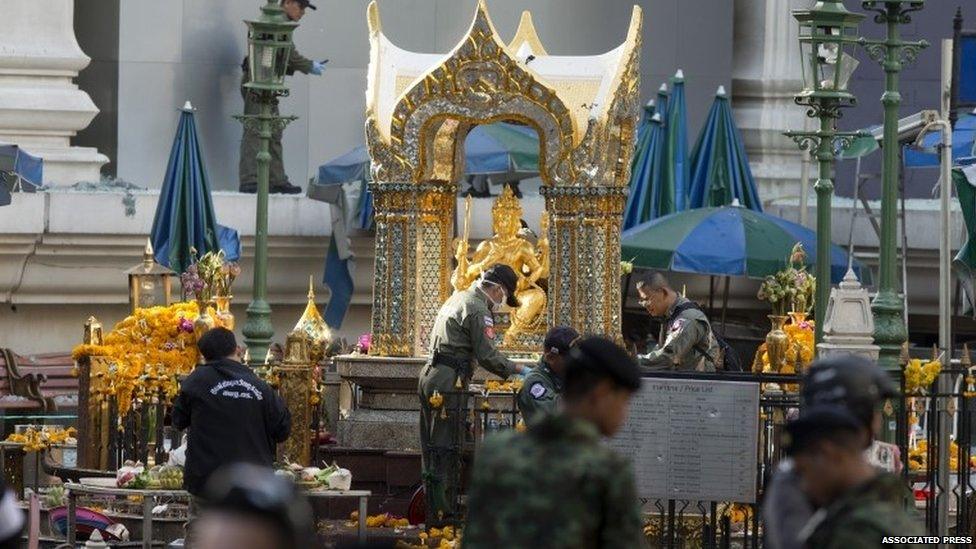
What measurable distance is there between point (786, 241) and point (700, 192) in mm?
3289

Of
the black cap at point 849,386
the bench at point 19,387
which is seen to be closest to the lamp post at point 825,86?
the black cap at point 849,386

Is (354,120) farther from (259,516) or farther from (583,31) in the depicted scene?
(259,516)

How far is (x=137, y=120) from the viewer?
2686cm

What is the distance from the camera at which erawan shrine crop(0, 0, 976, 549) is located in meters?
8.55

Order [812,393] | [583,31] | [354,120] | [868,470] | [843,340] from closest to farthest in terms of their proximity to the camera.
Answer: [868,470] → [812,393] → [843,340] → [354,120] → [583,31]

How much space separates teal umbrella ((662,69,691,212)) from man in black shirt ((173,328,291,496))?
12.0 m

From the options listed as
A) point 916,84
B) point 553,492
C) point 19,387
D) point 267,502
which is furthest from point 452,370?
point 916,84

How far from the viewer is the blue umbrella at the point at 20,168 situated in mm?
23766

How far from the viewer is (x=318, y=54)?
27844mm

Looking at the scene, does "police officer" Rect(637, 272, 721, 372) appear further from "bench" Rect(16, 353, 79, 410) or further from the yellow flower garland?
"bench" Rect(16, 353, 79, 410)

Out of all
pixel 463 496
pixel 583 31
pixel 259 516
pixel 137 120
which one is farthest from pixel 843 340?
pixel 583 31

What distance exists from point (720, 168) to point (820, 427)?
1884cm

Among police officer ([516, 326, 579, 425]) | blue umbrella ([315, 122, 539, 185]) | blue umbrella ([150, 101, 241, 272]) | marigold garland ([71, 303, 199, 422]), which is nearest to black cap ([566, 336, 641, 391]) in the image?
police officer ([516, 326, 579, 425])

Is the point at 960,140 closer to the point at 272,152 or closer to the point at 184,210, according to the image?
the point at 184,210
